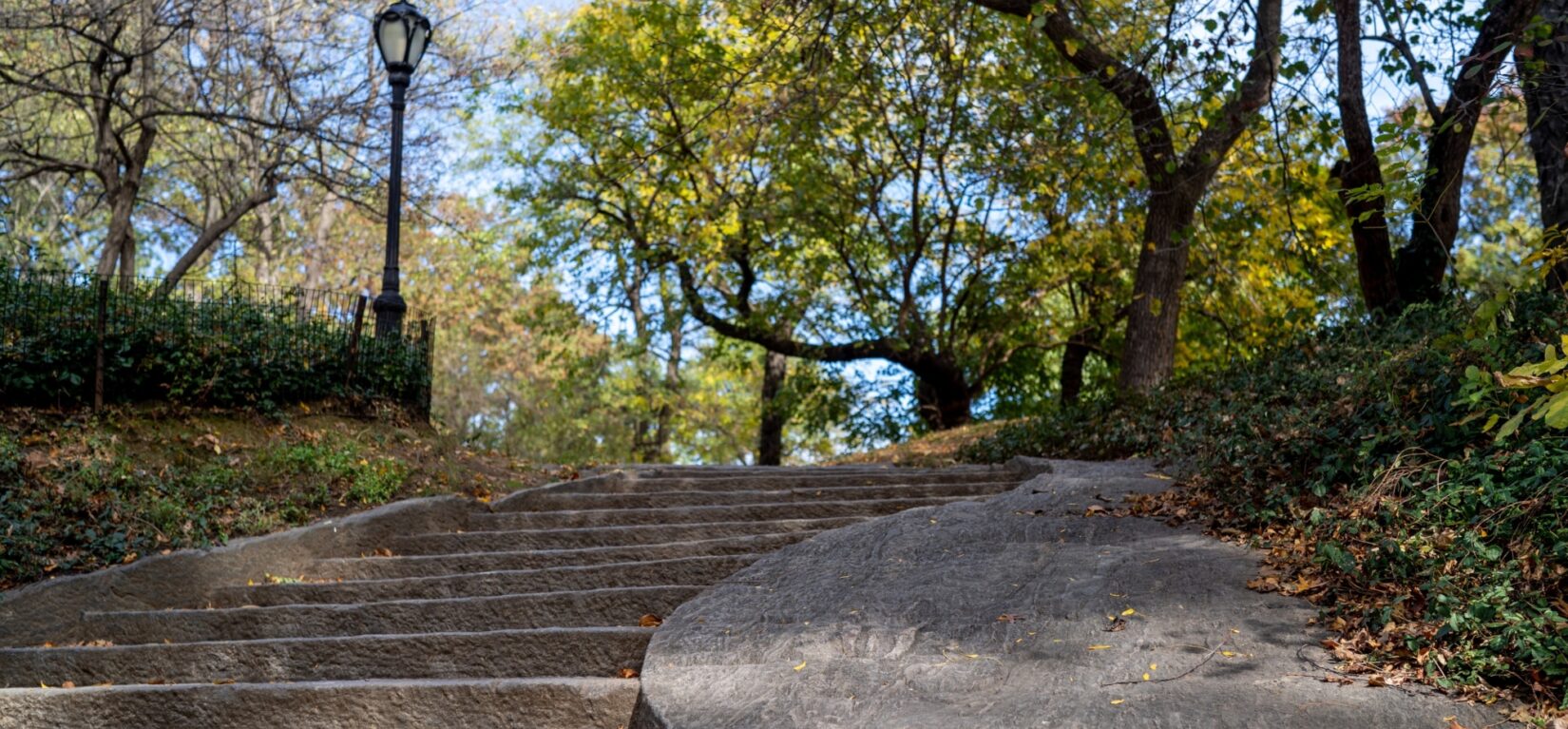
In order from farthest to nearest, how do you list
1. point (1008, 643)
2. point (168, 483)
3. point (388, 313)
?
point (388, 313) → point (168, 483) → point (1008, 643)

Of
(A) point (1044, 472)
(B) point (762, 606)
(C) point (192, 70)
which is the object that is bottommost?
(B) point (762, 606)

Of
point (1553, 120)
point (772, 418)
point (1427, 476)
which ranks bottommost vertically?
point (1427, 476)

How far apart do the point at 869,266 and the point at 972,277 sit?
1.60m

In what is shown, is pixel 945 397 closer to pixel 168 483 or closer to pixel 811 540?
pixel 811 540

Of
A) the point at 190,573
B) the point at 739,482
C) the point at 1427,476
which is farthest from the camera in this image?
the point at 739,482

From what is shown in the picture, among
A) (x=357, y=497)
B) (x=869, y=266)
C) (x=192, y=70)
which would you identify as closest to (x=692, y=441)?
(x=869, y=266)

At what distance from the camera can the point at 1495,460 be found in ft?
17.9

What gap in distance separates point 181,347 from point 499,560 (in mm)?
3528

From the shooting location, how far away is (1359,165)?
9.13 m

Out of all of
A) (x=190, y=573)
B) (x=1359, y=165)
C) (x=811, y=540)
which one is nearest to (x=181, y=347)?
(x=190, y=573)

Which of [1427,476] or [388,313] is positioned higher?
[388,313]

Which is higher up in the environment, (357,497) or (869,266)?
(869,266)

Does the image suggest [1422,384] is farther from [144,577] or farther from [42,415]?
[42,415]

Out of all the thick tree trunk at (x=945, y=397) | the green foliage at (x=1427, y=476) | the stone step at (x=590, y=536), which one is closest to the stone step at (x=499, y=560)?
the stone step at (x=590, y=536)
